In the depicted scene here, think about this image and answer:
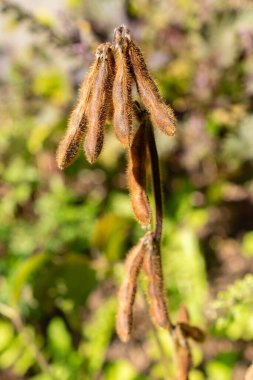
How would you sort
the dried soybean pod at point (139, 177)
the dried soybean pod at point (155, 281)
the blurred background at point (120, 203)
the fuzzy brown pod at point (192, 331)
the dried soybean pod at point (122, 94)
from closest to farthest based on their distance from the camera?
the dried soybean pod at point (122, 94)
the dried soybean pod at point (139, 177)
the dried soybean pod at point (155, 281)
the fuzzy brown pod at point (192, 331)
the blurred background at point (120, 203)

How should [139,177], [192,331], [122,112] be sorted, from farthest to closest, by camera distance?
[192,331]
[139,177]
[122,112]

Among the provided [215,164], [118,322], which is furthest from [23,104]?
[118,322]

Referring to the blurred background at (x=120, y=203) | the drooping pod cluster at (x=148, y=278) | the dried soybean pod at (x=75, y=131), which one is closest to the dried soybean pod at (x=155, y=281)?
the drooping pod cluster at (x=148, y=278)

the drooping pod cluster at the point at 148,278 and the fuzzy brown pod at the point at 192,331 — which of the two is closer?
the drooping pod cluster at the point at 148,278

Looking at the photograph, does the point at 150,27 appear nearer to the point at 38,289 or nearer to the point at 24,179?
the point at 24,179

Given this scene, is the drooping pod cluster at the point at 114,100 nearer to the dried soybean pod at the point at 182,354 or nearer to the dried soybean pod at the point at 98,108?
the dried soybean pod at the point at 98,108

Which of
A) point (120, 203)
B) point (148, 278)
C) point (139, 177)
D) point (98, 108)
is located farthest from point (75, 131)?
point (120, 203)

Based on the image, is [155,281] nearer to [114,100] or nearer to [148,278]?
[148,278]

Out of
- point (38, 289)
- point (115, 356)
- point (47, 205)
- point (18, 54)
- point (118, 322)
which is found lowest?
point (115, 356)
